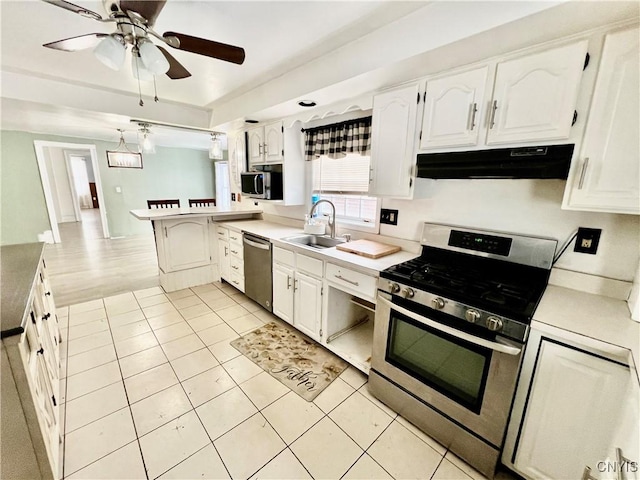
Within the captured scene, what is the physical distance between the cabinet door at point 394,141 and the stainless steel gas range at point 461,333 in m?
0.50

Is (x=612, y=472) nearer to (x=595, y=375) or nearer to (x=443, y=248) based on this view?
(x=595, y=375)

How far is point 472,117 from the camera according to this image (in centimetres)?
149

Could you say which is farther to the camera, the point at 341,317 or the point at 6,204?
the point at 6,204

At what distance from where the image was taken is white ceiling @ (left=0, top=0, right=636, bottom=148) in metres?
1.40

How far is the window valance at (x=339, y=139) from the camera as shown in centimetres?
231

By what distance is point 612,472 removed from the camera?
2.66ft

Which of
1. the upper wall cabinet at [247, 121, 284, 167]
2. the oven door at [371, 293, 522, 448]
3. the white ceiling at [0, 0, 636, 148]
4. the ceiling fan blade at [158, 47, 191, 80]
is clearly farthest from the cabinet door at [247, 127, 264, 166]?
the oven door at [371, 293, 522, 448]

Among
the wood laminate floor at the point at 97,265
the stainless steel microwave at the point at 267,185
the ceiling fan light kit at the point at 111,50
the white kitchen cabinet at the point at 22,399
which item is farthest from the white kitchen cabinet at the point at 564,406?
the wood laminate floor at the point at 97,265

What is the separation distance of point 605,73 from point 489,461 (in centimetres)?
191

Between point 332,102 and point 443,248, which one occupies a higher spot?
point 332,102

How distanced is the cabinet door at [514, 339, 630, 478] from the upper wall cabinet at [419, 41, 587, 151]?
1.02 metres

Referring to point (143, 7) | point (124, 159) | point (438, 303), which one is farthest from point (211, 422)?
point (124, 159)

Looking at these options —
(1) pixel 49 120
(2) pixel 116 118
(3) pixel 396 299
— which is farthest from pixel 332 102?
(1) pixel 49 120

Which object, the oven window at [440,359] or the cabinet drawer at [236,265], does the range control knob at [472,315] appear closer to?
the oven window at [440,359]
